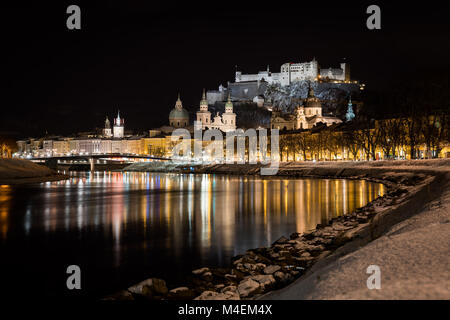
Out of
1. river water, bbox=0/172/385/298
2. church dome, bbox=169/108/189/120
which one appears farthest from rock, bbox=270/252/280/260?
church dome, bbox=169/108/189/120

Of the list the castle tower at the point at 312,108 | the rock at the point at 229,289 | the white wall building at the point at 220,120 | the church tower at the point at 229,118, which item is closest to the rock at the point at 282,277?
the rock at the point at 229,289

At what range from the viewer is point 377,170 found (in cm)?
4703

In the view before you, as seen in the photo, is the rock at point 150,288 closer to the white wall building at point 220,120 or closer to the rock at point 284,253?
the rock at point 284,253

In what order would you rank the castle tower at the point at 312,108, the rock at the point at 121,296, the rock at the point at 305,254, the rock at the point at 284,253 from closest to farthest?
the rock at the point at 121,296
the rock at the point at 305,254
the rock at the point at 284,253
the castle tower at the point at 312,108

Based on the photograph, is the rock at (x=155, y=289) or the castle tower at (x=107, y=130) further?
the castle tower at (x=107, y=130)

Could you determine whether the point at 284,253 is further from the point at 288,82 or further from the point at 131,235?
the point at 288,82

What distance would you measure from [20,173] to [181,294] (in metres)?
51.7

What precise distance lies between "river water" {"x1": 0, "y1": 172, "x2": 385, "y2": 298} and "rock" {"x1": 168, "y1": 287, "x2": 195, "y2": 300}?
42.0 inches

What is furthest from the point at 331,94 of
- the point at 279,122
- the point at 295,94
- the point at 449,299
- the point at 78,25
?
the point at 449,299

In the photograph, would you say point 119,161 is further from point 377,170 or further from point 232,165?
point 377,170

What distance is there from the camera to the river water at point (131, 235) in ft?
36.3

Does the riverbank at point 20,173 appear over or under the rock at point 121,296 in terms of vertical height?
over

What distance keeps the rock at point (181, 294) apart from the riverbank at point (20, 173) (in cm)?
4479

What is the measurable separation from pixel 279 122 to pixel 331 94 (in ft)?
66.2
